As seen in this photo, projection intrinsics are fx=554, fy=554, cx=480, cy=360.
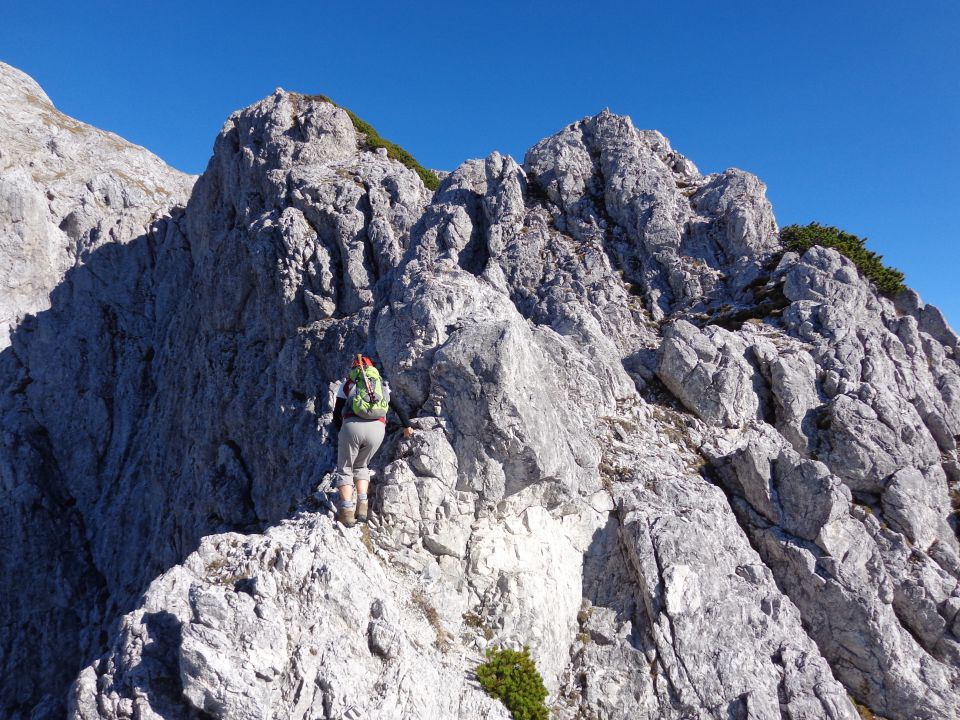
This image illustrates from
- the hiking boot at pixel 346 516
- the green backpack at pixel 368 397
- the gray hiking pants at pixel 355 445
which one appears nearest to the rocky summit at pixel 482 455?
the hiking boot at pixel 346 516

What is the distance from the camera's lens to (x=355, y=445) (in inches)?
456

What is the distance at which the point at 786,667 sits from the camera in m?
12.6

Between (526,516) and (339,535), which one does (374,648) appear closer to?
(339,535)

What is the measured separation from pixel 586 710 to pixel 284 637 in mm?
6754

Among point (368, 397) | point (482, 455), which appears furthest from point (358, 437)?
point (482, 455)

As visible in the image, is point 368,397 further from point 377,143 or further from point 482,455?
point 377,143

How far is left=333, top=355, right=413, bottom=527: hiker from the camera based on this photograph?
1145cm

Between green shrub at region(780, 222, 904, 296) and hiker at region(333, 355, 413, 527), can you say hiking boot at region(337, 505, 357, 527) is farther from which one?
green shrub at region(780, 222, 904, 296)

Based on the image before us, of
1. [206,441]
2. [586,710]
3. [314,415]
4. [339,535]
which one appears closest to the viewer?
[339,535]

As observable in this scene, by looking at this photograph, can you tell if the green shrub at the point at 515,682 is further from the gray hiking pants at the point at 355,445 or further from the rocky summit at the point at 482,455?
the gray hiking pants at the point at 355,445

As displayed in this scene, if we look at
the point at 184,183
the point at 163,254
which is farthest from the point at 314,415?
the point at 184,183

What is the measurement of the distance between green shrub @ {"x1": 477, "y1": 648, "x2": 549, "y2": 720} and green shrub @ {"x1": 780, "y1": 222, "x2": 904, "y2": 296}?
25.5 m

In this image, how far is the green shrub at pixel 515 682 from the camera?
10.7m

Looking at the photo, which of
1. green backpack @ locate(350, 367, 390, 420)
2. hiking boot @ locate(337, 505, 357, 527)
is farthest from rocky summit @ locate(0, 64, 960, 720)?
green backpack @ locate(350, 367, 390, 420)
